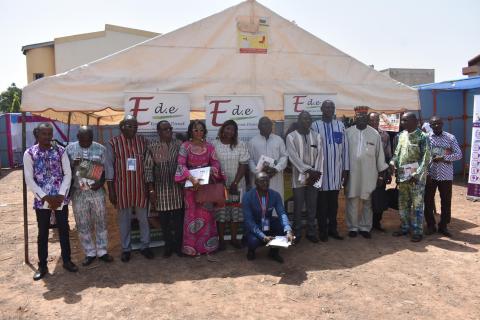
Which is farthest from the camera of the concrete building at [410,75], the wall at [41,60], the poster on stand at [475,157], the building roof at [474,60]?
the wall at [41,60]

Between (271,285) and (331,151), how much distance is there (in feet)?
7.28

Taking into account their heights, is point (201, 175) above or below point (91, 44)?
below

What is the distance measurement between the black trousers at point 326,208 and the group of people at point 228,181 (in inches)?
0.6

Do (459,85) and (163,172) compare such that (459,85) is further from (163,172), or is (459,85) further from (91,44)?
(91,44)

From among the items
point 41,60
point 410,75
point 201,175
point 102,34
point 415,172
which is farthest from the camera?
point 41,60

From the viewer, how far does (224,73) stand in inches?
225

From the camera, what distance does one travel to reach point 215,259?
5.18 metres

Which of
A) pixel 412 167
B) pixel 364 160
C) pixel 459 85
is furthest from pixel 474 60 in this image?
pixel 364 160

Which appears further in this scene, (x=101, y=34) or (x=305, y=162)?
(x=101, y=34)

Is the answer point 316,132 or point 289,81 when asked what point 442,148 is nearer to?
point 316,132

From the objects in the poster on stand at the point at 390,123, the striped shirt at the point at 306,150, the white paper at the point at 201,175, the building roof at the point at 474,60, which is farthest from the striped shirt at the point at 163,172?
the building roof at the point at 474,60

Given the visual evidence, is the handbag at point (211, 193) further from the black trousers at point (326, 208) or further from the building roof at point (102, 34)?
the building roof at point (102, 34)

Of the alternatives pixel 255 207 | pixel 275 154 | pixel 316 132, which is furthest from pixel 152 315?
pixel 316 132

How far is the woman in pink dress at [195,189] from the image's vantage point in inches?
197
